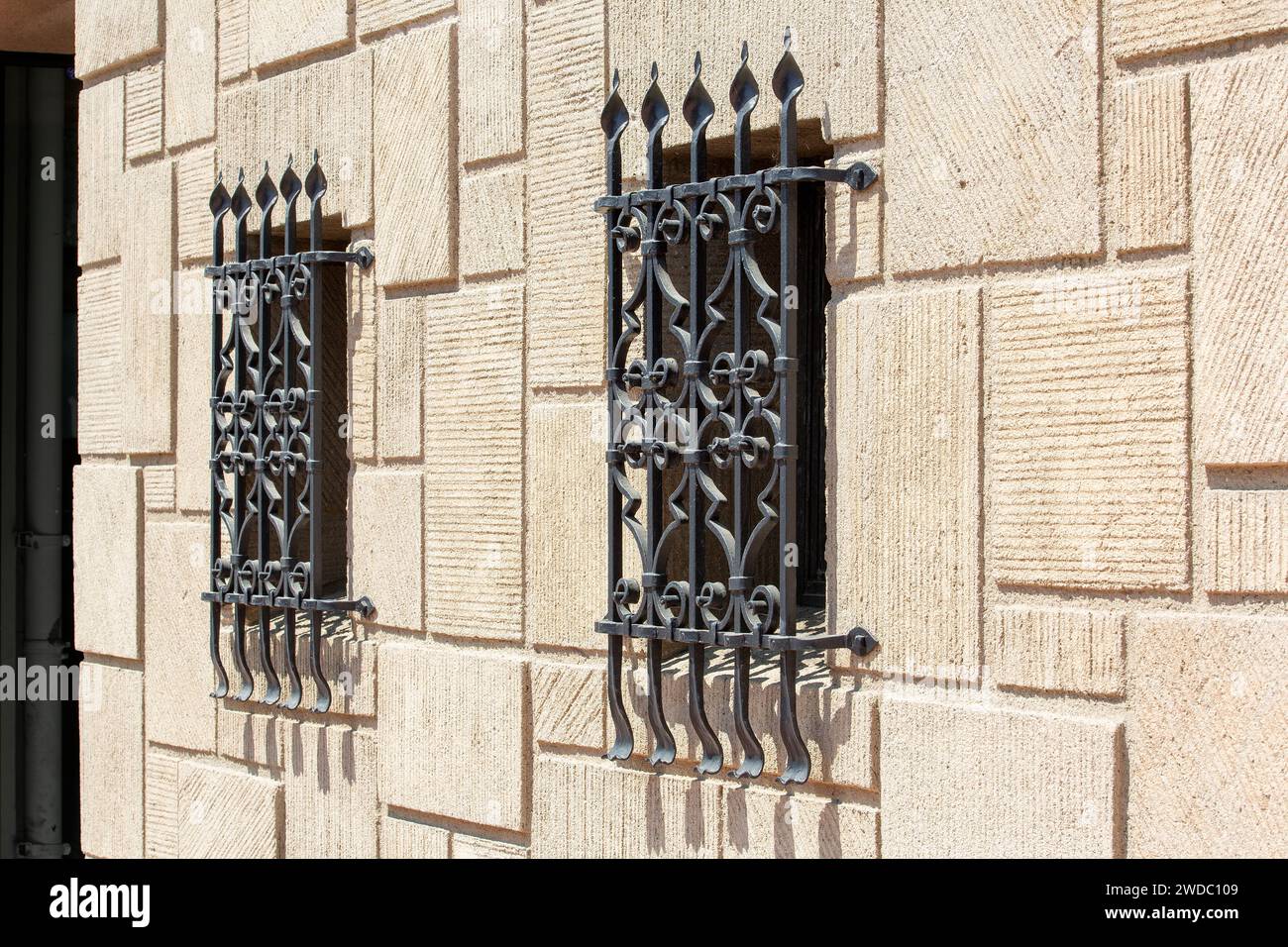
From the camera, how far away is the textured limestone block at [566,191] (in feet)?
13.8

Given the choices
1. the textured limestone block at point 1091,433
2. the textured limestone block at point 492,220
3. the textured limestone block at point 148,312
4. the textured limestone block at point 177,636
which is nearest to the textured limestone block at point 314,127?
the textured limestone block at point 492,220

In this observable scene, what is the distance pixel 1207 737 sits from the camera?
10.1ft

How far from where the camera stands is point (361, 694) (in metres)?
4.93

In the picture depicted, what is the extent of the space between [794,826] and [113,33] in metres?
3.96

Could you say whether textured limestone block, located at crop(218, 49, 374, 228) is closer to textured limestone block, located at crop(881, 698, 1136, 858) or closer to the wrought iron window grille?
the wrought iron window grille

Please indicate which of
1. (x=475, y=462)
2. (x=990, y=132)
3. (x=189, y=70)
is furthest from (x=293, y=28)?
(x=990, y=132)

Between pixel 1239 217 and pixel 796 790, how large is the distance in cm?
156

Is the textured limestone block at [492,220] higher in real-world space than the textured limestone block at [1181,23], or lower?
lower

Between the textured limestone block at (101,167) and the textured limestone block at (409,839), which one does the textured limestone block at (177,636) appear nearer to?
the textured limestone block at (409,839)

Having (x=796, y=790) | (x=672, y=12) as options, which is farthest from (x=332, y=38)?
(x=796, y=790)

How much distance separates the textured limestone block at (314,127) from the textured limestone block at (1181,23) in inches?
84.6

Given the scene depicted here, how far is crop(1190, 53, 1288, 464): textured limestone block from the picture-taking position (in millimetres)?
2982

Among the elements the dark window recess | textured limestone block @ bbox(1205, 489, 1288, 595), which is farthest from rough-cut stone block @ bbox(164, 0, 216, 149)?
textured limestone block @ bbox(1205, 489, 1288, 595)

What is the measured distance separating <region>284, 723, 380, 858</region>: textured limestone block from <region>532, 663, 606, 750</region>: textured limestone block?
2.61 ft
